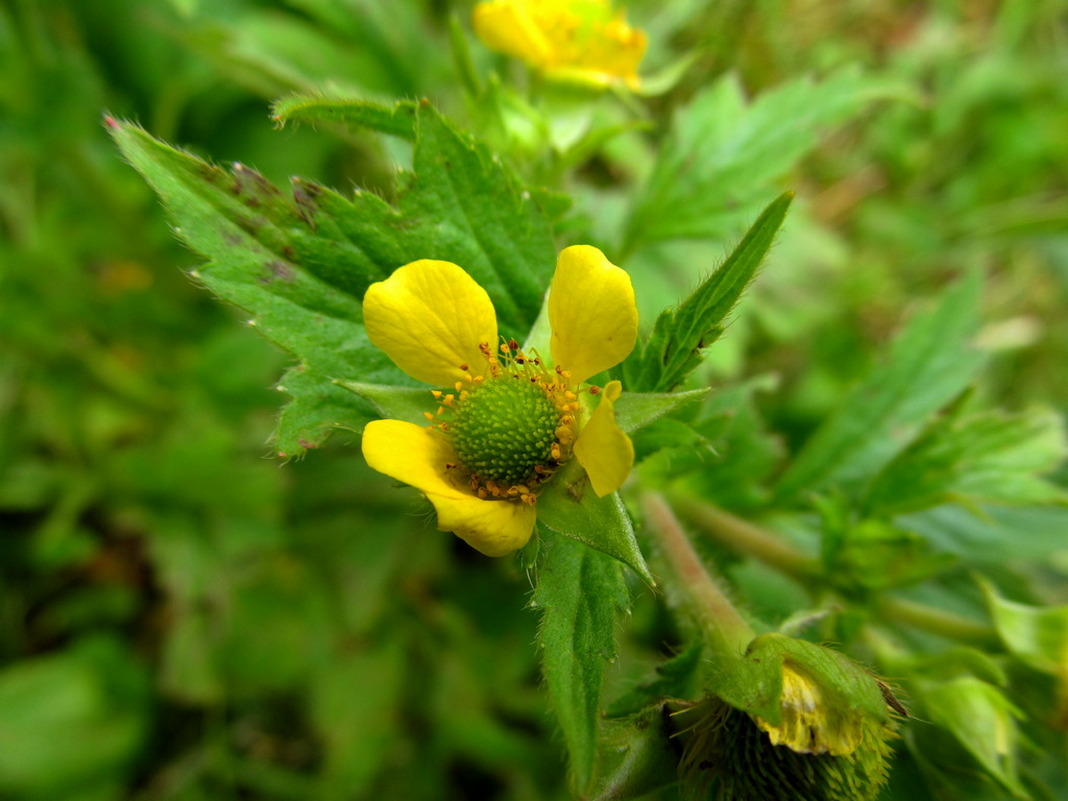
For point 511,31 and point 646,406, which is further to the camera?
point 511,31

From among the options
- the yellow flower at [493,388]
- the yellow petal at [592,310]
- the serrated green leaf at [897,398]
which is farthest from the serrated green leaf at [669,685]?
the serrated green leaf at [897,398]

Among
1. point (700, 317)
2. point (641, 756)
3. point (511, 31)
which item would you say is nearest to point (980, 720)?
point (641, 756)

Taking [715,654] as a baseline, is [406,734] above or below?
below

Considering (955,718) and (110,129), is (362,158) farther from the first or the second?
(955,718)

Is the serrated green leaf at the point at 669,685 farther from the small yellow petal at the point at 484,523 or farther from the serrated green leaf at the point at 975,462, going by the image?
the serrated green leaf at the point at 975,462

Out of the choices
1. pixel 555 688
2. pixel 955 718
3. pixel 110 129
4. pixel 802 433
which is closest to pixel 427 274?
pixel 110 129

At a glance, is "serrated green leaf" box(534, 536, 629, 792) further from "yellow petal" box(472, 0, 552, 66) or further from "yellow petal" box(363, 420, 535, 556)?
"yellow petal" box(472, 0, 552, 66)

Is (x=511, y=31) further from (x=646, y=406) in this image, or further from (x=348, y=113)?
(x=646, y=406)
